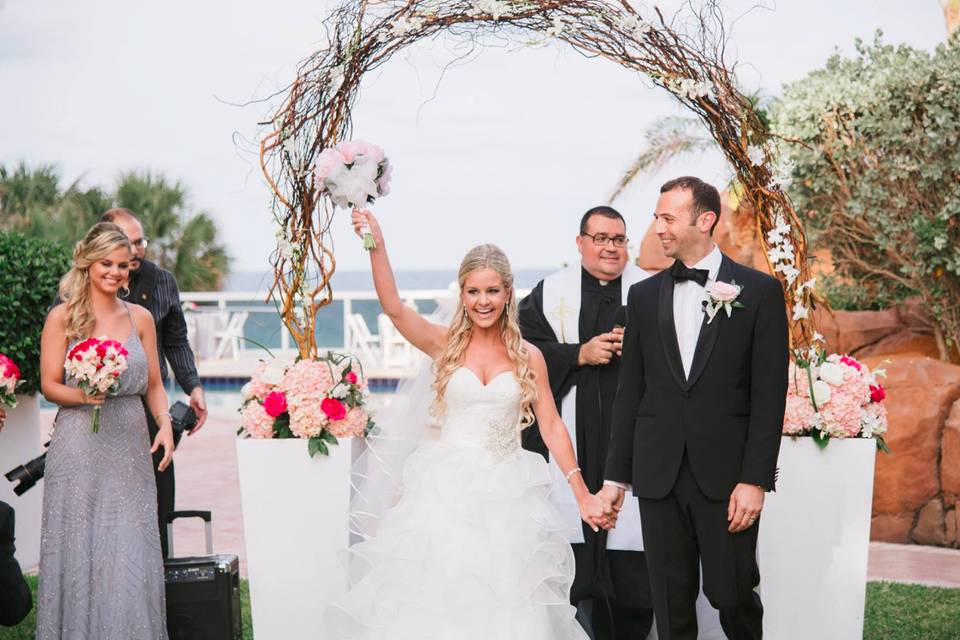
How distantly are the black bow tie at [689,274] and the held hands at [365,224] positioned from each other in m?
1.21

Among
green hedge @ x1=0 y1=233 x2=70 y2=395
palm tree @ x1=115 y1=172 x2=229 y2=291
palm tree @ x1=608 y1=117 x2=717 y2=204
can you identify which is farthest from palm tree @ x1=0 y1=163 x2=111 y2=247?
green hedge @ x1=0 y1=233 x2=70 y2=395

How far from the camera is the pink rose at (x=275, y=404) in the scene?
16.1 ft

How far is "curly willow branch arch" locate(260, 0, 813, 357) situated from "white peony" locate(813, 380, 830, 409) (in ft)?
1.44

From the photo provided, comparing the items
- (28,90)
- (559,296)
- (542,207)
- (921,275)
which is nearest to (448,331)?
(559,296)

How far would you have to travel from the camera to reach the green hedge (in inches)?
263

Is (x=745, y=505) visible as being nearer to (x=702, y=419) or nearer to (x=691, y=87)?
(x=702, y=419)

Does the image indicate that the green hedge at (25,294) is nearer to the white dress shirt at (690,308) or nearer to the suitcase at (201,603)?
the suitcase at (201,603)

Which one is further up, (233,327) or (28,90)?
(28,90)

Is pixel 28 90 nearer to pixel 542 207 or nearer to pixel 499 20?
pixel 542 207

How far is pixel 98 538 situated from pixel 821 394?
3255mm

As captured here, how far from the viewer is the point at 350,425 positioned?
4.94m

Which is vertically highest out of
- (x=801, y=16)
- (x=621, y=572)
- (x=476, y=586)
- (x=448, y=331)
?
(x=801, y=16)

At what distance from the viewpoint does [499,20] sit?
514cm

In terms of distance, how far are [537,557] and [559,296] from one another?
1956mm
